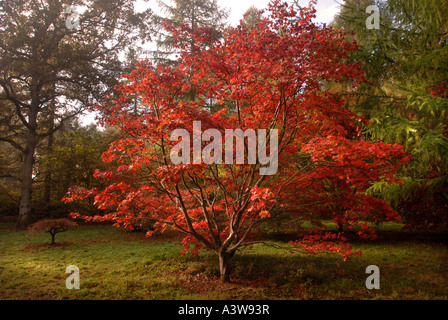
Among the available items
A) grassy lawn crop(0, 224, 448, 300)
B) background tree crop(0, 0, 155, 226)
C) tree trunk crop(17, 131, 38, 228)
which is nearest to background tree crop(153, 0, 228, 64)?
background tree crop(0, 0, 155, 226)

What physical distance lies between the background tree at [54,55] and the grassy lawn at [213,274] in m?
7.31

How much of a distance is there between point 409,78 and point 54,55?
1399 cm

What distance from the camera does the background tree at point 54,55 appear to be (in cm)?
1209

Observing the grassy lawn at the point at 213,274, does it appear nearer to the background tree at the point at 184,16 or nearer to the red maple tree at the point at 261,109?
the red maple tree at the point at 261,109

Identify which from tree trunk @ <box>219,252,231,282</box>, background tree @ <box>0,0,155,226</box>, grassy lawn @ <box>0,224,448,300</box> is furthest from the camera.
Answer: background tree @ <box>0,0,155,226</box>

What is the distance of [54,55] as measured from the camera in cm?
1264

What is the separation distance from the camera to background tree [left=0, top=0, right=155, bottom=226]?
12086mm

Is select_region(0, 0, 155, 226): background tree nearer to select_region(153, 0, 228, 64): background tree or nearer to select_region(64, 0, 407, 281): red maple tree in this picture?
select_region(153, 0, 228, 64): background tree

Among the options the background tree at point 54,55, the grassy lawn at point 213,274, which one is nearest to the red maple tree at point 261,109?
the grassy lawn at point 213,274

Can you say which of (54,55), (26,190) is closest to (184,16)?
(54,55)

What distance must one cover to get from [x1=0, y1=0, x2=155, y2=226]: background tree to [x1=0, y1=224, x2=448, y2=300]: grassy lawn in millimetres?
7313

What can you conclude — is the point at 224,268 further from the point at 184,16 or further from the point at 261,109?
the point at 184,16

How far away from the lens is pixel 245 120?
528 centimetres
